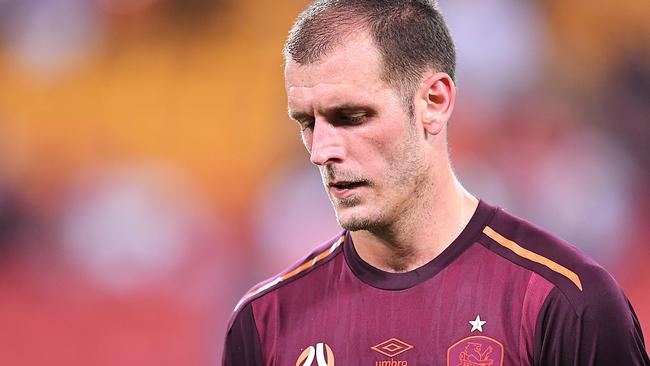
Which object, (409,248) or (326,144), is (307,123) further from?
(409,248)

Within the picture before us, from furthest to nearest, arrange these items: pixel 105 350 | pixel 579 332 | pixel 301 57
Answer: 1. pixel 105 350
2. pixel 301 57
3. pixel 579 332

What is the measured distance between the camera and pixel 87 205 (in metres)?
5.21

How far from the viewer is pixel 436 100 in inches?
89.0

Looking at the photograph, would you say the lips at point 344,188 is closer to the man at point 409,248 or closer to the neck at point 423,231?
the man at point 409,248

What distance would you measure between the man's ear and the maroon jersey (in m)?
0.24

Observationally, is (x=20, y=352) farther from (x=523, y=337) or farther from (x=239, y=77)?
(x=523, y=337)

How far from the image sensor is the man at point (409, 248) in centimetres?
207

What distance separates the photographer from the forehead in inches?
83.8

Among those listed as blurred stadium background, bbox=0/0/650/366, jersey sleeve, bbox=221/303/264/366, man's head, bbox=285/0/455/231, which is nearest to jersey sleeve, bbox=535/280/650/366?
man's head, bbox=285/0/455/231

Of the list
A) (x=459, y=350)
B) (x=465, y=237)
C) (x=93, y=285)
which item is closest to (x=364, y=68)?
(x=465, y=237)

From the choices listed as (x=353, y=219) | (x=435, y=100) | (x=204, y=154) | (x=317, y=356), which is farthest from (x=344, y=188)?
(x=204, y=154)

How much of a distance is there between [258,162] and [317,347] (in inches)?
116

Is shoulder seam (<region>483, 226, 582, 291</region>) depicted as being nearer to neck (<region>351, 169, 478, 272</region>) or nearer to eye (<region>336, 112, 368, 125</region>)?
neck (<region>351, 169, 478, 272</region>)

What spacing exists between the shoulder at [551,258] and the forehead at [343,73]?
0.44 m
